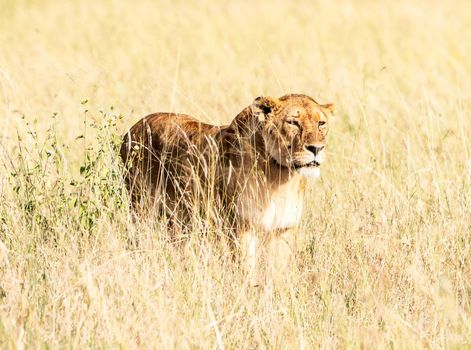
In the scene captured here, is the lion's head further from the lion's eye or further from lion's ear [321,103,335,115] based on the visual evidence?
lion's ear [321,103,335,115]

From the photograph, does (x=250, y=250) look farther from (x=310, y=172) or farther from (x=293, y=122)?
(x=293, y=122)

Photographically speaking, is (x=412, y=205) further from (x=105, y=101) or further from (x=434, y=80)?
(x=434, y=80)

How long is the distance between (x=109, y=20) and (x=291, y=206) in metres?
9.74

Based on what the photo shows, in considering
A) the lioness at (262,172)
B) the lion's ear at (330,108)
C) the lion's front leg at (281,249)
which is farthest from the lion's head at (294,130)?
the lion's front leg at (281,249)

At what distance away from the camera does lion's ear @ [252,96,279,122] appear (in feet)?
19.8

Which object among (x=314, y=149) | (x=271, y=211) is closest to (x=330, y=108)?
(x=314, y=149)

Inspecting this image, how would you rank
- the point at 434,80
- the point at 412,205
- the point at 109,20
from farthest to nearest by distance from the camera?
the point at 109,20 < the point at 434,80 < the point at 412,205

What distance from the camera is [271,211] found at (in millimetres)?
5934

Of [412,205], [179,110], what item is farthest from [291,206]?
[179,110]

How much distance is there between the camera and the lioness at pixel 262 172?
19.1 feet

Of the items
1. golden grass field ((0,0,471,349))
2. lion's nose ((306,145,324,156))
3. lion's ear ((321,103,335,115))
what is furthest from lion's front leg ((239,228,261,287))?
lion's ear ((321,103,335,115))

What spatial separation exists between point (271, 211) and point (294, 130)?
0.48 m

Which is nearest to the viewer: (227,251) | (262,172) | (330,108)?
(227,251)

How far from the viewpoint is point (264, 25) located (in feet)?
50.5
